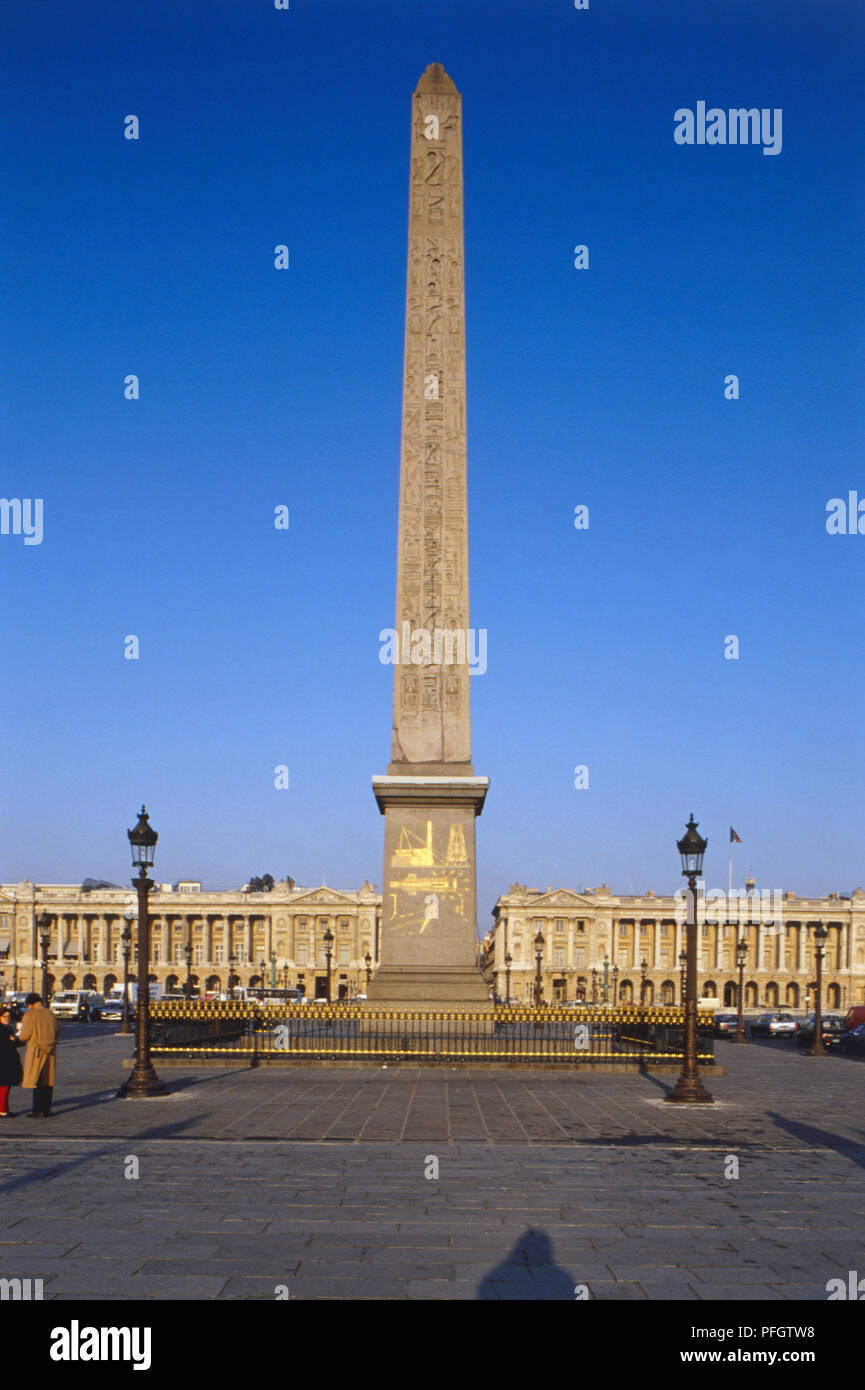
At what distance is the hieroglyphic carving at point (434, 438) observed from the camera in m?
25.7

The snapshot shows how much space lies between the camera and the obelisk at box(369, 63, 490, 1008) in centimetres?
2456

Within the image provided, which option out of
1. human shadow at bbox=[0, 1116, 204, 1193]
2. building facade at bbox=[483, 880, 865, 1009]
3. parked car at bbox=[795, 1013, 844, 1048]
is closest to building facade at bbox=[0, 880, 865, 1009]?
building facade at bbox=[483, 880, 865, 1009]

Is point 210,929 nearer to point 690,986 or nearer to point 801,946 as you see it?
point 801,946

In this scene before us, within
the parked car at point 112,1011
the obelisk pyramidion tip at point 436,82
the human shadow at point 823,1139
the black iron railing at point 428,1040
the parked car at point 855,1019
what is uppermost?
the obelisk pyramidion tip at point 436,82

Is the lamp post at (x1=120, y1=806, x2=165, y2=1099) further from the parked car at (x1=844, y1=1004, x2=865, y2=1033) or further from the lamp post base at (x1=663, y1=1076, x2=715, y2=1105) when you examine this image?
the parked car at (x1=844, y1=1004, x2=865, y2=1033)

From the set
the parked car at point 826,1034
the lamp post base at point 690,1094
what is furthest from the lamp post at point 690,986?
the parked car at point 826,1034

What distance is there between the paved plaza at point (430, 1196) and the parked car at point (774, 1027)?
32.5 m

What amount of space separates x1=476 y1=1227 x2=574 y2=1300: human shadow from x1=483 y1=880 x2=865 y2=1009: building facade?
12609cm

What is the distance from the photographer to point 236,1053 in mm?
24828

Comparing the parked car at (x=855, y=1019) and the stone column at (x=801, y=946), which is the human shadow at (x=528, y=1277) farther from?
the stone column at (x=801, y=946)

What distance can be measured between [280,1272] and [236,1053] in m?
17.7
